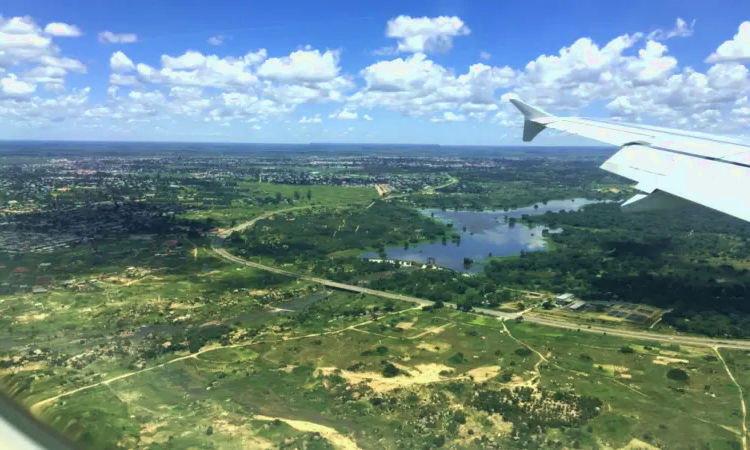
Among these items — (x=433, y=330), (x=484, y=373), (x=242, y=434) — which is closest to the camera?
(x=242, y=434)

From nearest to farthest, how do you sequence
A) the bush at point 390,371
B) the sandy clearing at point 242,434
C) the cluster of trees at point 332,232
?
1. the sandy clearing at point 242,434
2. the bush at point 390,371
3. the cluster of trees at point 332,232

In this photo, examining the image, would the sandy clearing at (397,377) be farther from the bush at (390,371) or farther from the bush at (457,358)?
the bush at (457,358)

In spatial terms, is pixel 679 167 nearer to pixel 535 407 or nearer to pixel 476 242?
pixel 535 407

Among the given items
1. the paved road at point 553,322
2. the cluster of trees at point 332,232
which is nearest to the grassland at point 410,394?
the paved road at point 553,322

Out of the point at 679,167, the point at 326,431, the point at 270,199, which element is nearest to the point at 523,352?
the point at 326,431

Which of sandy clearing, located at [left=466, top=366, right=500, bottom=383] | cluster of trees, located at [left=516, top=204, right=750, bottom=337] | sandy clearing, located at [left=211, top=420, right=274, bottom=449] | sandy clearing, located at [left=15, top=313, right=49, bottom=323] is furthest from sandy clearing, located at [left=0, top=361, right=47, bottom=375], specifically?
cluster of trees, located at [left=516, top=204, right=750, bottom=337]

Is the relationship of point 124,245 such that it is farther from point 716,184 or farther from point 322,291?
point 716,184
